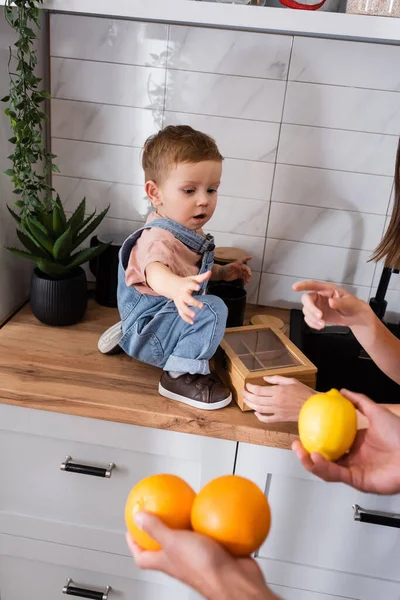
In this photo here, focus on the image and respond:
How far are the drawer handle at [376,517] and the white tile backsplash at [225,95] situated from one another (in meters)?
0.93

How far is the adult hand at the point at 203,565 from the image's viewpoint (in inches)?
26.8

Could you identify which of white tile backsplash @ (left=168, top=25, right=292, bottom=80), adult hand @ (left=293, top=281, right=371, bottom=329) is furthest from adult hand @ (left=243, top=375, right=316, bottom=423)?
white tile backsplash @ (left=168, top=25, right=292, bottom=80)

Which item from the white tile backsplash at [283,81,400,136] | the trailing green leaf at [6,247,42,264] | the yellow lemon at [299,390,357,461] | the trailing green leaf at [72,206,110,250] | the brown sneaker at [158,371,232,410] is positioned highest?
the white tile backsplash at [283,81,400,136]

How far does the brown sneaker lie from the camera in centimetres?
116

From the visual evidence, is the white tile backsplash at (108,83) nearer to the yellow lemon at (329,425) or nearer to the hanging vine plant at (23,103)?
the hanging vine plant at (23,103)

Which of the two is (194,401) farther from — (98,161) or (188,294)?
(98,161)

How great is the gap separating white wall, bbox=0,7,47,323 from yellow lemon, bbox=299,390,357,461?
85 cm

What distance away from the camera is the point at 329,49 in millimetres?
1385

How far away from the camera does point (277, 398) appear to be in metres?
1.11

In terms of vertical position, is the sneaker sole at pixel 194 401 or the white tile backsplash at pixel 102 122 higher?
the white tile backsplash at pixel 102 122

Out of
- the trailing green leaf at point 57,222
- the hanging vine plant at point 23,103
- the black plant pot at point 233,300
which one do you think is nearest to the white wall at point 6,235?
the hanging vine plant at point 23,103

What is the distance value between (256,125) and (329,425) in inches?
34.1

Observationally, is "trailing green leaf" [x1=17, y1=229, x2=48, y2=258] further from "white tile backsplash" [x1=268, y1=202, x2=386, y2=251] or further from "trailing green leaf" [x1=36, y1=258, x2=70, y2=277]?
"white tile backsplash" [x1=268, y1=202, x2=386, y2=251]

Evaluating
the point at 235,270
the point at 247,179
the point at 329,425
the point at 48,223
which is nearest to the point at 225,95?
the point at 247,179
